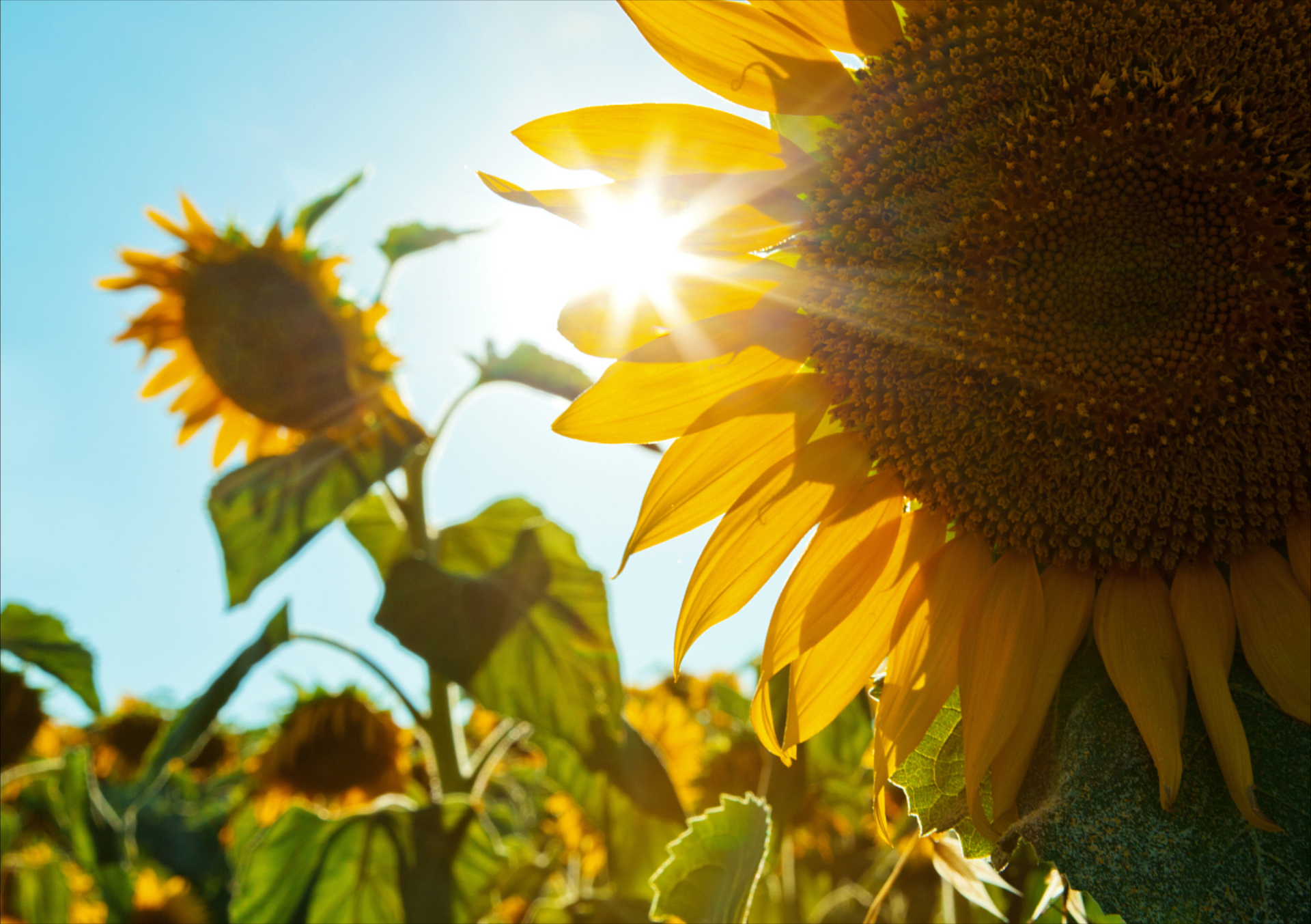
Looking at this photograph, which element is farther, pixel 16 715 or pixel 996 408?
pixel 16 715

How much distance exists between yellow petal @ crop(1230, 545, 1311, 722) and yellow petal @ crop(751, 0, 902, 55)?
796 mm

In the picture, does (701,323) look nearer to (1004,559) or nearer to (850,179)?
(850,179)

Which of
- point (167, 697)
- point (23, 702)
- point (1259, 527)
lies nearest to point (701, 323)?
point (1259, 527)

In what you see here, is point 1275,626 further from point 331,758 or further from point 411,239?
point 331,758

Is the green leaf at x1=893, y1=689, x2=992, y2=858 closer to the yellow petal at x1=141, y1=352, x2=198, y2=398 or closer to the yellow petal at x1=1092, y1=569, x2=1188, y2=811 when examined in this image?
the yellow petal at x1=1092, y1=569, x2=1188, y2=811

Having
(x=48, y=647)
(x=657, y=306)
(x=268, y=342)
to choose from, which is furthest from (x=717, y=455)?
(x=48, y=647)

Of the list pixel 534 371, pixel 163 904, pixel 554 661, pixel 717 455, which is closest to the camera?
pixel 717 455

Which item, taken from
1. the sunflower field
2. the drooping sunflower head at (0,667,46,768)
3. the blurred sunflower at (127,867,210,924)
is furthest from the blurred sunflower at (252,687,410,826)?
the sunflower field

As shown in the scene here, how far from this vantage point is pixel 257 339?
2736mm

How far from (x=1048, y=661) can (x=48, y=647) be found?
2.45m

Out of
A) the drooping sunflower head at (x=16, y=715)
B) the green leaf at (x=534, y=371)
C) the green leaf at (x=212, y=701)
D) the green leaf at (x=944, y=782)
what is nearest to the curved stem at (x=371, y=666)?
the green leaf at (x=212, y=701)

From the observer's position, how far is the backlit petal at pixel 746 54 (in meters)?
1.16

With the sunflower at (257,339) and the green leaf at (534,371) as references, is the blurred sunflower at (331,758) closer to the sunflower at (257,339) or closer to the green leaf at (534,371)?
the sunflower at (257,339)

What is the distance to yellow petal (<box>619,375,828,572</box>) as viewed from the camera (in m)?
1.27
